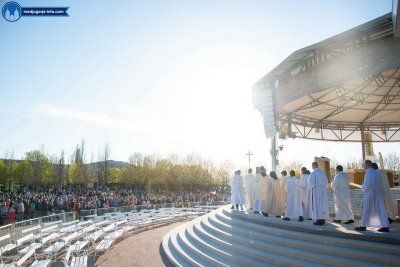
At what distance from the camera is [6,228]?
11516 mm

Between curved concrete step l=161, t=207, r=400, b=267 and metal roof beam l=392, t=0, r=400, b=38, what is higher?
metal roof beam l=392, t=0, r=400, b=38

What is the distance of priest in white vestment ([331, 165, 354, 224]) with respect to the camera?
9.22 metres

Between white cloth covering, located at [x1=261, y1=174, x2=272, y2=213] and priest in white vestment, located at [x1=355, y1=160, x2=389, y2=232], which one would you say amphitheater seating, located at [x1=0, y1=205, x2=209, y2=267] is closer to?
white cloth covering, located at [x1=261, y1=174, x2=272, y2=213]

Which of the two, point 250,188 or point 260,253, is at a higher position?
point 250,188

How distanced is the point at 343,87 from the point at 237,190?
7.90 meters

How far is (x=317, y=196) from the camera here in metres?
9.27

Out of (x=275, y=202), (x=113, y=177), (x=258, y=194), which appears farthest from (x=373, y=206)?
(x=113, y=177)

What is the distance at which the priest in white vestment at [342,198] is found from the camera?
9.22 meters

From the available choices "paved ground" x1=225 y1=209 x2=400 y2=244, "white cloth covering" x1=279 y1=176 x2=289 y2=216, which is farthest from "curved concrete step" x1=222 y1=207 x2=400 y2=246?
"white cloth covering" x1=279 y1=176 x2=289 y2=216

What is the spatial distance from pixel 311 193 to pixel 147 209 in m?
16.4

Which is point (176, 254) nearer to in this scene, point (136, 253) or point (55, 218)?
point (136, 253)

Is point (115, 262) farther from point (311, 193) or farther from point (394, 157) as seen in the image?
point (394, 157)

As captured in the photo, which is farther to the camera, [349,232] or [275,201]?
[275,201]

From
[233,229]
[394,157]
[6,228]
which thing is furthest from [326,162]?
[394,157]
